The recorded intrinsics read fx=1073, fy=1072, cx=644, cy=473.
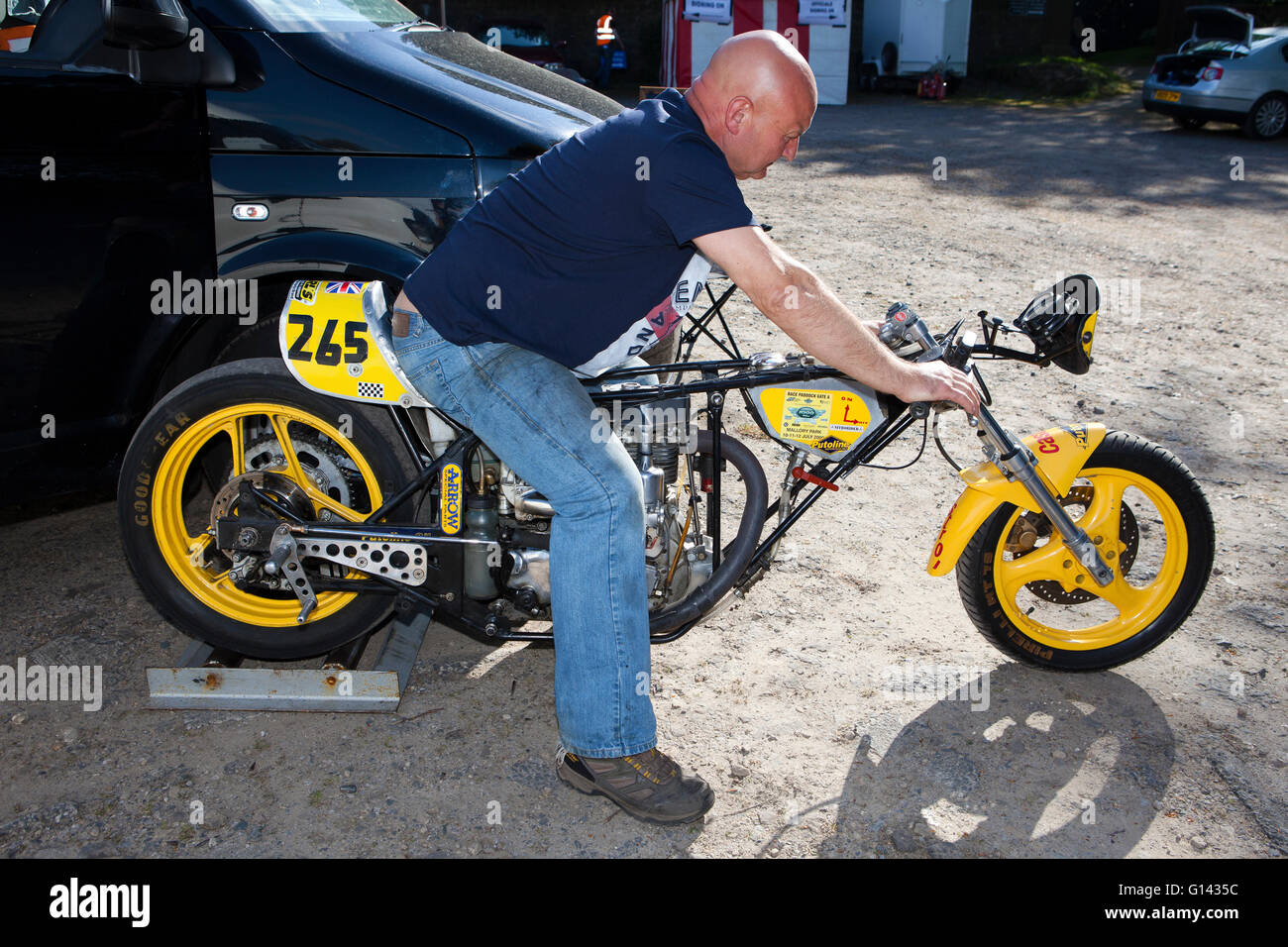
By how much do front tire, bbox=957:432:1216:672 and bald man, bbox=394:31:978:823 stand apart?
698 mm

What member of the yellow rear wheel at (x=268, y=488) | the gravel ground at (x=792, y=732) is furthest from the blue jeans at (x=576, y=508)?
the yellow rear wheel at (x=268, y=488)

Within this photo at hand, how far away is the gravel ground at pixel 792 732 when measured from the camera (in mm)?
2791

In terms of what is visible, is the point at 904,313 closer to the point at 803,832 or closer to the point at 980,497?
the point at 980,497

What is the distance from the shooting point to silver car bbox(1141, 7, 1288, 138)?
13.8 m

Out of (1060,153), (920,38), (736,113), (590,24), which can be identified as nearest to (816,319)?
(736,113)

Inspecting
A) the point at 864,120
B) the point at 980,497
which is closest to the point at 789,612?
the point at 980,497

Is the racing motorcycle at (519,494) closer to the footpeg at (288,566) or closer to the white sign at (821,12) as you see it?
the footpeg at (288,566)

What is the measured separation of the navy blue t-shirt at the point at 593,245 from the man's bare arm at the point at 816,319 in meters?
0.07

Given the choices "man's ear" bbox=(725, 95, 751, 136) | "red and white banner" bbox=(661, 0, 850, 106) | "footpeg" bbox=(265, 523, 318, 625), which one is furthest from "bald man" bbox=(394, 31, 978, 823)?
"red and white banner" bbox=(661, 0, 850, 106)

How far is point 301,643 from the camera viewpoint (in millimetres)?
3270

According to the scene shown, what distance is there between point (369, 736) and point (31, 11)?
9.48 feet

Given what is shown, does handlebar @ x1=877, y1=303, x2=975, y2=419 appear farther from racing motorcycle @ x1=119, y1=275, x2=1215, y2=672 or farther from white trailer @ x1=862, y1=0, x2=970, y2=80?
white trailer @ x1=862, y1=0, x2=970, y2=80

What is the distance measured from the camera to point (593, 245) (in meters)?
2.65
